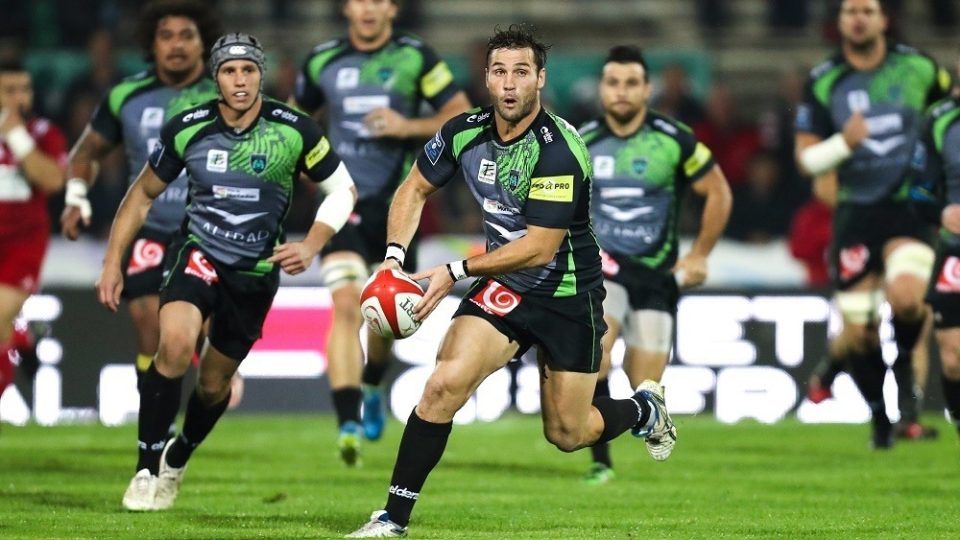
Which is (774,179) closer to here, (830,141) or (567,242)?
(830,141)

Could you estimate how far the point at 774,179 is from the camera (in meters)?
20.0

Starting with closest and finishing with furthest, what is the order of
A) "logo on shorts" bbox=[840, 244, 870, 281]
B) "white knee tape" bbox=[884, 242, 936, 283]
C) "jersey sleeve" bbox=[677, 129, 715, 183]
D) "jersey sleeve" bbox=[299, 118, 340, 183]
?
"jersey sleeve" bbox=[299, 118, 340, 183]
"jersey sleeve" bbox=[677, 129, 715, 183]
"white knee tape" bbox=[884, 242, 936, 283]
"logo on shorts" bbox=[840, 244, 870, 281]

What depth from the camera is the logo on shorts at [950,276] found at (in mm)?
11812

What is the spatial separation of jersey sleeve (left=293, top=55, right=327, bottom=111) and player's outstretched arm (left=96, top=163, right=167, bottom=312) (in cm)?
324

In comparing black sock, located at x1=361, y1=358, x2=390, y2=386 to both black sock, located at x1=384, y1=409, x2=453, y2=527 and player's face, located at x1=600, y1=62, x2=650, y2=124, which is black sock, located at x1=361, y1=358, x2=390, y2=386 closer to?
player's face, located at x1=600, y1=62, x2=650, y2=124

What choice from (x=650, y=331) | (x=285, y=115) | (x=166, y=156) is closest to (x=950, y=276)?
(x=650, y=331)

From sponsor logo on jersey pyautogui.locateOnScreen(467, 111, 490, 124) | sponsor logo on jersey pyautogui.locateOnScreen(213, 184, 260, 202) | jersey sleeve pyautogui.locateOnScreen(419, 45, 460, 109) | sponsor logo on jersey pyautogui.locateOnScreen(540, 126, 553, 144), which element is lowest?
sponsor logo on jersey pyautogui.locateOnScreen(213, 184, 260, 202)

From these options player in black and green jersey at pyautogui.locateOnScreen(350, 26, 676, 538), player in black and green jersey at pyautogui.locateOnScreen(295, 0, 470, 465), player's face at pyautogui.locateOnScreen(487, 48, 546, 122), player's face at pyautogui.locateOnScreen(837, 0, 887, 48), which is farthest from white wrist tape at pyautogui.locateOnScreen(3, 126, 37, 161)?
player's face at pyautogui.locateOnScreen(837, 0, 887, 48)

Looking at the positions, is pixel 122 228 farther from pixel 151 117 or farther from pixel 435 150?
pixel 151 117

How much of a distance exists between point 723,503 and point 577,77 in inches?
432

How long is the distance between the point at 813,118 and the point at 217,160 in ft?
17.9

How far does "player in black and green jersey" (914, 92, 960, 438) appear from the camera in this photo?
1183cm

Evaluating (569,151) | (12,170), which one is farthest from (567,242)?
(12,170)

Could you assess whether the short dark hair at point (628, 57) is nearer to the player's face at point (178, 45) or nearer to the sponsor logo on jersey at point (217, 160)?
the player's face at point (178, 45)
